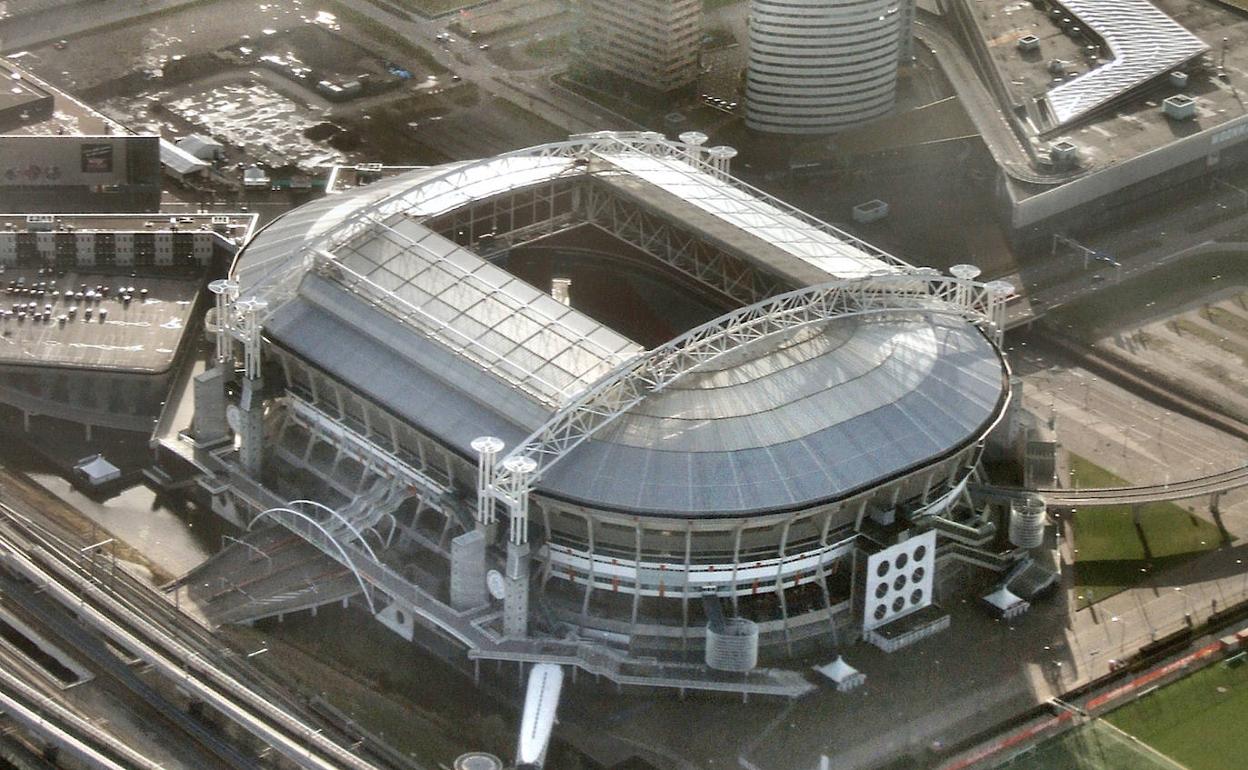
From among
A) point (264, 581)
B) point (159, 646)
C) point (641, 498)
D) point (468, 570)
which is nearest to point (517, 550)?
point (468, 570)

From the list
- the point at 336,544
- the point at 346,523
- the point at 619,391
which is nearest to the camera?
the point at 619,391

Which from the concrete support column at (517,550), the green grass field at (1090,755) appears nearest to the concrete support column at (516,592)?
the concrete support column at (517,550)

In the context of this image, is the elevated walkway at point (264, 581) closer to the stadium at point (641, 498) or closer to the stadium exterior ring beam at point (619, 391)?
the stadium at point (641, 498)

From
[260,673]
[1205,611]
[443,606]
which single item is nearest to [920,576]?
[1205,611]

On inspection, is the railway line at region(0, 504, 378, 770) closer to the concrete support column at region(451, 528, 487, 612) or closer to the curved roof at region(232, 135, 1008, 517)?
the concrete support column at region(451, 528, 487, 612)

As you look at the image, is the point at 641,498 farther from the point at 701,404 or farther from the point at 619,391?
the point at 701,404

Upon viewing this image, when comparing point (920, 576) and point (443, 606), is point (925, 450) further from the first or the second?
point (443, 606)

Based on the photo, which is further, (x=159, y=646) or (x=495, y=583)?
(x=495, y=583)
